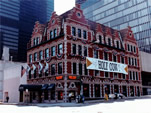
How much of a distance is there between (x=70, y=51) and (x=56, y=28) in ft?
20.2

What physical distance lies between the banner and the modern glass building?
45.1 m

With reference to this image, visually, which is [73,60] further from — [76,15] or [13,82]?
[13,82]

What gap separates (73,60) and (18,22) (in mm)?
120486

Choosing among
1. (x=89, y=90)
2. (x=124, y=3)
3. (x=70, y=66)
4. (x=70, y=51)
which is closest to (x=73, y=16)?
(x=70, y=51)

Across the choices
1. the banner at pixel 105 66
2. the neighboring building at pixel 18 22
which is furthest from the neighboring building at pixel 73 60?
the neighboring building at pixel 18 22

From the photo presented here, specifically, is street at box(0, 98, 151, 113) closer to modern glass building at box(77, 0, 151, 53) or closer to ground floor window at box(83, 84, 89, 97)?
ground floor window at box(83, 84, 89, 97)

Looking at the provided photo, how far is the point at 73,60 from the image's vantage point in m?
39.9

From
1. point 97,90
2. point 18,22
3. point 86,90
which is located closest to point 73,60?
point 86,90

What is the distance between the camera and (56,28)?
1654 inches

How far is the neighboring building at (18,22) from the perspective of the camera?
456 feet

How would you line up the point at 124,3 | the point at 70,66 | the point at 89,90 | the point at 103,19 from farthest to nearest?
1. the point at 103,19
2. the point at 124,3
3. the point at 89,90
4. the point at 70,66

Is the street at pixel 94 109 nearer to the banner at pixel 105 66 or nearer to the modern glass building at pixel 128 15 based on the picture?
the banner at pixel 105 66

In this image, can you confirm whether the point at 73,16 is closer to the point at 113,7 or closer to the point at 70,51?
the point at 70,51

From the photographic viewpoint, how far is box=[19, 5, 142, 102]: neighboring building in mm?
39281
